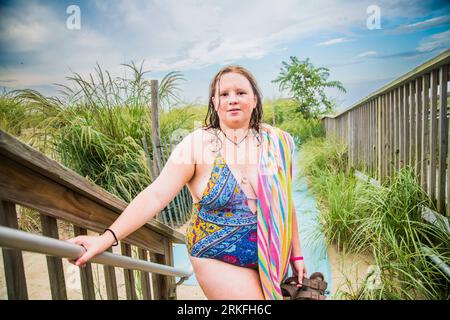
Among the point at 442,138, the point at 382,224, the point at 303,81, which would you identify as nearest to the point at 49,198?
the point at 303,81

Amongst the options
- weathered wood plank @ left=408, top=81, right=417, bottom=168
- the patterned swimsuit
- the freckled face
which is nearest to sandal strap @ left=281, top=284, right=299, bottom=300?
the patterned swimsuit

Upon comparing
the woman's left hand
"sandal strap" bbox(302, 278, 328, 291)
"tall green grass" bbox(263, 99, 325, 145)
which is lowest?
"sandal strap" bbox(302, 278, 328, 291)

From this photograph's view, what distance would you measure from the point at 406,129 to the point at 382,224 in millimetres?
379

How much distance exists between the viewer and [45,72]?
2.93ft

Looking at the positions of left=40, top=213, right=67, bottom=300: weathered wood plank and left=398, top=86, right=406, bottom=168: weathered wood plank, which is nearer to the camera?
left=40, top=213, right=67, bottom=300: weathered wood plank

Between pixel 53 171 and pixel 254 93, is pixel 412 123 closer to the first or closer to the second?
pixel 254 93

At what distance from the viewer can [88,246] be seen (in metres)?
0.53

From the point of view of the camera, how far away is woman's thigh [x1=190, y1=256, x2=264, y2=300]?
79 centimetres

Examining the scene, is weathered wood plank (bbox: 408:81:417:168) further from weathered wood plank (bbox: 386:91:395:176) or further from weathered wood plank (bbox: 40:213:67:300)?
weathered wood plank (bbox: 40:213:67:300)

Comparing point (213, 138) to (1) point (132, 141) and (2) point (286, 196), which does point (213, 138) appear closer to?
(2) point (286, 196)

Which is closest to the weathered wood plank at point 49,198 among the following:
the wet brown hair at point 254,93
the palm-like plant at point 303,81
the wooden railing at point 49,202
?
the wooden railing at point 49,202

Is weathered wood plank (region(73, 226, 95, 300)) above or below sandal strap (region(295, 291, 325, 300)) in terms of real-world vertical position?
above

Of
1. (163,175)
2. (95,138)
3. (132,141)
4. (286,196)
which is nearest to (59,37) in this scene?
(95,138)

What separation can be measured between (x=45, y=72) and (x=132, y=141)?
0.39 meters
